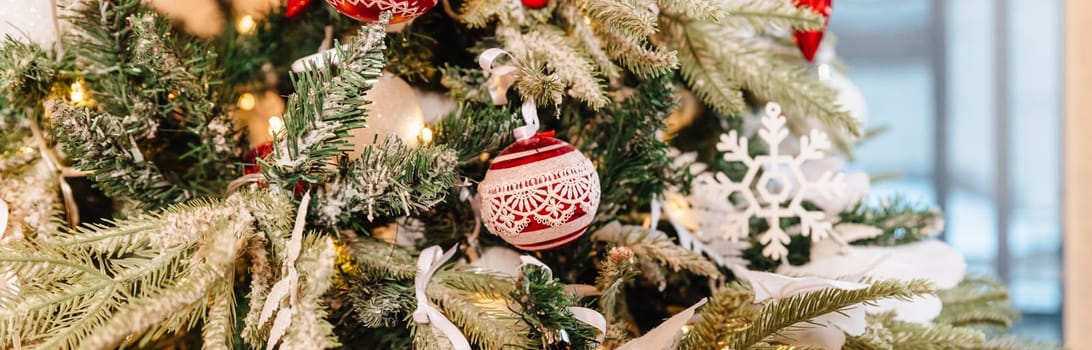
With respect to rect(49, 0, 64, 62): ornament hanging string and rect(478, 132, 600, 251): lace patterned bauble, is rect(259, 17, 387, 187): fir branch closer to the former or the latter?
rect(478, 132, 600, 251): lace patterned bauble

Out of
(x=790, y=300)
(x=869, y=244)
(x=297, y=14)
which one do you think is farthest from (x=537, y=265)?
(x=869, y=244)

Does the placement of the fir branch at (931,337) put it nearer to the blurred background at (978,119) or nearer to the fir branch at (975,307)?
the fir branch at (975,307)

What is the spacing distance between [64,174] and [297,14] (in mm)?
201

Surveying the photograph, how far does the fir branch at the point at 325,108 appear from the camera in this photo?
0.36 meters

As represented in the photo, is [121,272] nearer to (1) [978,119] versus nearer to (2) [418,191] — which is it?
(2) [418,191]

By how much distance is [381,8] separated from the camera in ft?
1.33

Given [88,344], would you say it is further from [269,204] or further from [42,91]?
[42,91]

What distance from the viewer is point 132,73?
440 mm

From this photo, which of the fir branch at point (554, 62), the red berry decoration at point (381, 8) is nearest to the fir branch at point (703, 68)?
the fir branch at point (554, 62)

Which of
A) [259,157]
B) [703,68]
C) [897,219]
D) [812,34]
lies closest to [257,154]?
[259,157]

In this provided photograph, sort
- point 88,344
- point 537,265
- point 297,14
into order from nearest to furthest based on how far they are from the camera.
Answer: point 88,344 < point 537,265 < point 297,14

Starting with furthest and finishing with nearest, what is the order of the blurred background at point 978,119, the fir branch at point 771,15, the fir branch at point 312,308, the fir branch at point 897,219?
the blurred background at point 978,119, the fir branch at point 897,219, the fir branch at point 771,15, the fir branch at point 312,308

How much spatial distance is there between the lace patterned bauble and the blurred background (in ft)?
4.13

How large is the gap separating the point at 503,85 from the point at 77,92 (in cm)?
29
